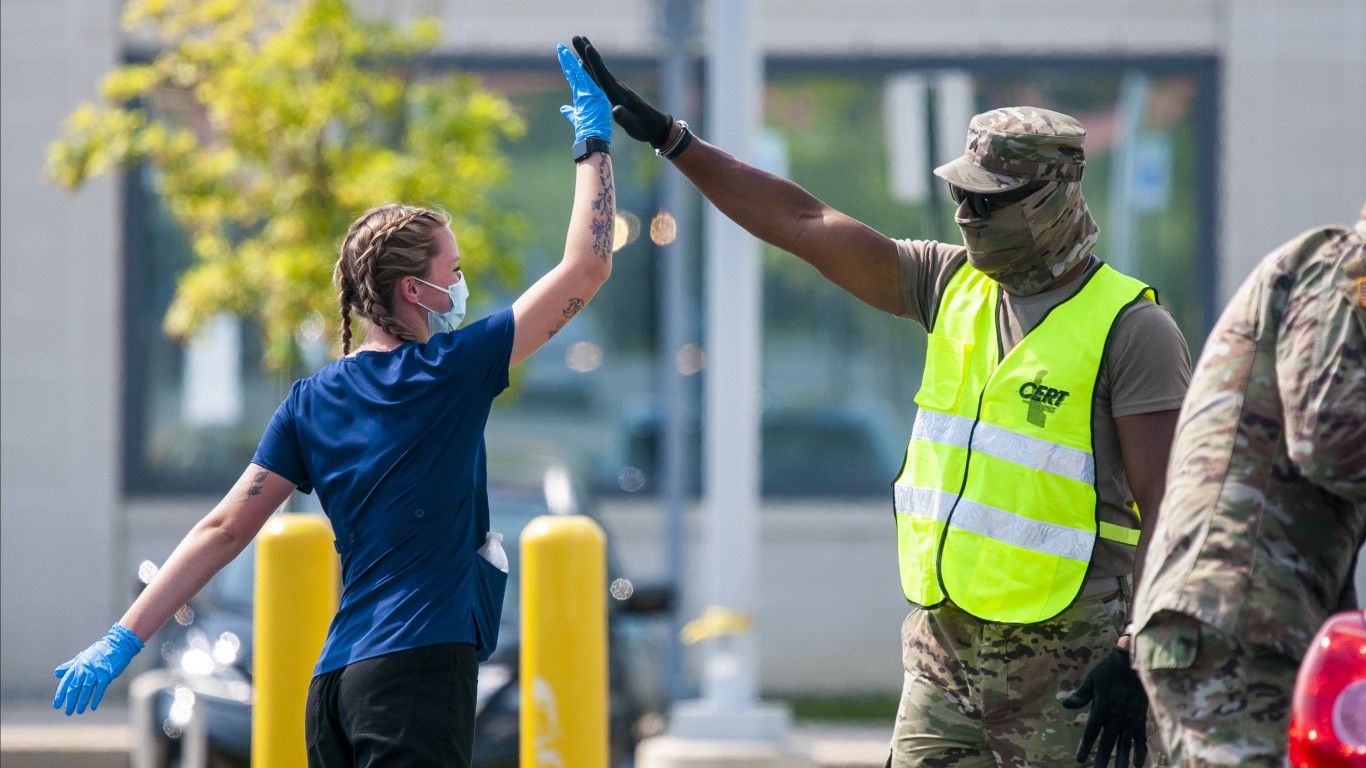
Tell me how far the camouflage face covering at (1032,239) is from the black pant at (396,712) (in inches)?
53.6

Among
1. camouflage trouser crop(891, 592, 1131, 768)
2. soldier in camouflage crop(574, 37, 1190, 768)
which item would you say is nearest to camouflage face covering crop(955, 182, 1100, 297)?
soldier in camouflage crop(574, 37, 1190, 768)

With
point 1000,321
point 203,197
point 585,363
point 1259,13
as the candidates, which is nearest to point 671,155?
point 1000,321

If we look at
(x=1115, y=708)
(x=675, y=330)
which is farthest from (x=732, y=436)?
(x=1115, y=708)

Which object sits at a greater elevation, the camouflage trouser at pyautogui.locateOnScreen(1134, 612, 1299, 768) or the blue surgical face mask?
the blue surgical face mask

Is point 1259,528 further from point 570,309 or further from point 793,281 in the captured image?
point 793,281

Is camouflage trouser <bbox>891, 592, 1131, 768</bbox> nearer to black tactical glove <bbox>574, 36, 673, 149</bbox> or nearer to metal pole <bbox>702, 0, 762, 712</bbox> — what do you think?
black tactical glove <bbox>574, 36, 673, 149</bbox>

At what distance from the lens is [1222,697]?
266 centimetres

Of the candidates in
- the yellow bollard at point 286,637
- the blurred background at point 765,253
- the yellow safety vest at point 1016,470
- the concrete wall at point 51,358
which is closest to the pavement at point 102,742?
the concrete wall at point 51,358

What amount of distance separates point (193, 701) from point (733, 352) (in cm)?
251

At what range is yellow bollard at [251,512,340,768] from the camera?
492 centimetres

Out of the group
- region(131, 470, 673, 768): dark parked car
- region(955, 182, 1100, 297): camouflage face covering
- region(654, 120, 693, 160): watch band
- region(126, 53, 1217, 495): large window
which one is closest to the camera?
region(955, 182, 1100, 297): camouflage face covering

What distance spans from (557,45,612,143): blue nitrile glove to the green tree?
4398 mm

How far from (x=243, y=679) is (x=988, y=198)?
4.21 m

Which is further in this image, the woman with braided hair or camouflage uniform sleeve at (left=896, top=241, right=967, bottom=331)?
camouflage uniform sleeve at (left=896, top=241, right=967, bottom=331)
